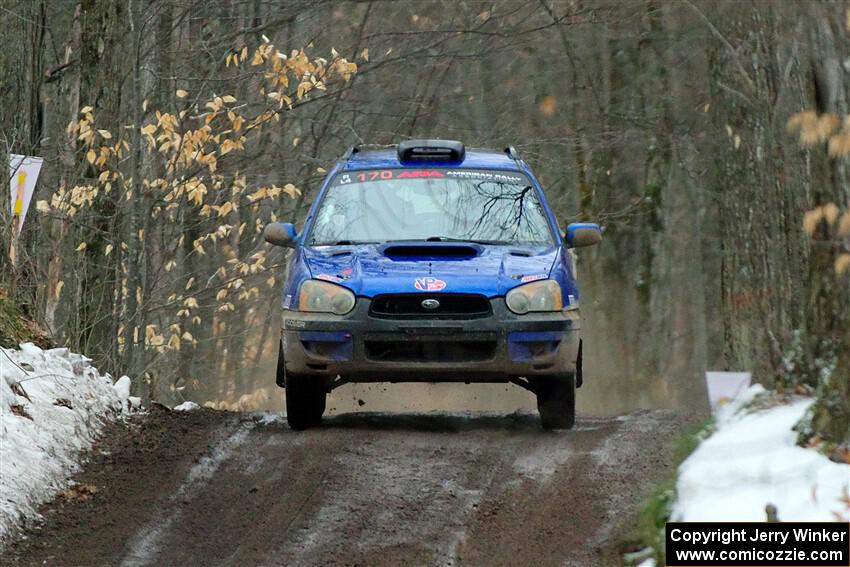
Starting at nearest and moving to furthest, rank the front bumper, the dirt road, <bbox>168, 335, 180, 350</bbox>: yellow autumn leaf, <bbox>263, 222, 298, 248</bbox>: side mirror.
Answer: the dirt road, the front bumper, <bbox>263, 222, 298, 248</bbox>: side mirror, <bbox>168, 335, 180, 350</bbox>: yellow autumn leaf

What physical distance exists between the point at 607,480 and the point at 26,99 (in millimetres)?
8408

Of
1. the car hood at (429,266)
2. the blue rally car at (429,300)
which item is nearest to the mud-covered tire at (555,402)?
the blue rally car at (429,300)

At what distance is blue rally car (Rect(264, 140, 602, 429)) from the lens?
9406 millimetres

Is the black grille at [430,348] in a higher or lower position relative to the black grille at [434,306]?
lower

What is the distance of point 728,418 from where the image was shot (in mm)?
7141

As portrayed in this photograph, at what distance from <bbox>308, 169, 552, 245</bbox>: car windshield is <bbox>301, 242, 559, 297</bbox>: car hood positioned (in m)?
0.30

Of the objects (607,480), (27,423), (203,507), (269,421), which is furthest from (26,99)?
(607,480)

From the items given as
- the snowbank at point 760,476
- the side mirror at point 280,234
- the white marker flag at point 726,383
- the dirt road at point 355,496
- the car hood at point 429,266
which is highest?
the side mirror at point 280,234

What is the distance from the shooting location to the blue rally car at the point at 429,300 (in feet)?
30.9

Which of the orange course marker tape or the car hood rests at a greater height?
the orange course marker tape

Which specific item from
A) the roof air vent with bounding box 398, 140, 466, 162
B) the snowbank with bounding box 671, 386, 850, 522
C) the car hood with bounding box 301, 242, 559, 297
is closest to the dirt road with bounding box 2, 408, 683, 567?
the snowbank with bounding box 671, 386, 850, 522

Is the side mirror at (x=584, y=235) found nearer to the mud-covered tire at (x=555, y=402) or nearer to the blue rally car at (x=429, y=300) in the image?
the blue rally car at (x=429, y=300)

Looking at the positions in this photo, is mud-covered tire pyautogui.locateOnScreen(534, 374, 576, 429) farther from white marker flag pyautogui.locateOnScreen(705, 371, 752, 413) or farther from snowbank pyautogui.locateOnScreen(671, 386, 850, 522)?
snowbank pyautogui.locateOnScreen(671, 386, 850, 522)
